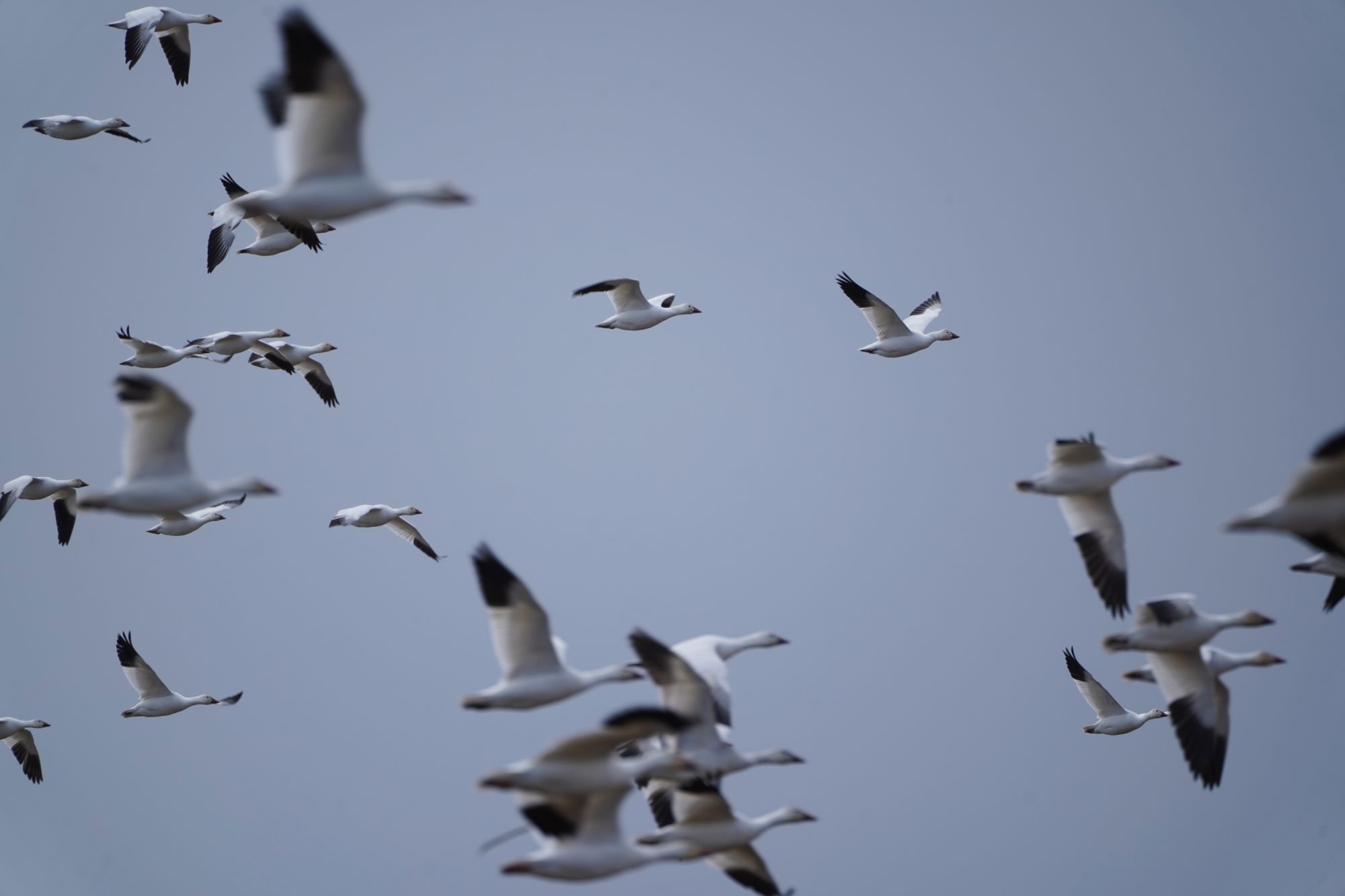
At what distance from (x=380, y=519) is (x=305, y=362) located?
2.75m

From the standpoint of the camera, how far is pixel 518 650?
33.3 feet

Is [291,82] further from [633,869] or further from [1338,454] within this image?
[1338,454]

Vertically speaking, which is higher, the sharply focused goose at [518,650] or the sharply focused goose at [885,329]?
the sharply focused goose at [885,329]

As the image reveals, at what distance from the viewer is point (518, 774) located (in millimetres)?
8852

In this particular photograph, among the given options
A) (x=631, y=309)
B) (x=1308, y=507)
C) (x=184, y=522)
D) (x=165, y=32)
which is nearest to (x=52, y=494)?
(x=184, y=522)

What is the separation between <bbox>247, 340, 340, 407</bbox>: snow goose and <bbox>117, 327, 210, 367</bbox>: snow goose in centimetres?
97

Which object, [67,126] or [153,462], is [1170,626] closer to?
[153,462]

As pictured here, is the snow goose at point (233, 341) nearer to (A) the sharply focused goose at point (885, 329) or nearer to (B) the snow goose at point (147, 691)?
(B) the snow goose at point (147, 691)

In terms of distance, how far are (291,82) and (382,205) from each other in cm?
99

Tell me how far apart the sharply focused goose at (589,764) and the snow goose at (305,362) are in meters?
8.40

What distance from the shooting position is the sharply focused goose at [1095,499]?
11852 millimetres

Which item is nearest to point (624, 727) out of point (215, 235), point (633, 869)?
point (633, 869)

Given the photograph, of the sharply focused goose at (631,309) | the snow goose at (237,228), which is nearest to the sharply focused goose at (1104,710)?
the sharply focused goose at (631,309)

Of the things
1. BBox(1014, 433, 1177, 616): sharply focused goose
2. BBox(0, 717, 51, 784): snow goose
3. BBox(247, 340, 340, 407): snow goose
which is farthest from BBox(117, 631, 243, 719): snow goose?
BBox(1014, 433, 1177, 616): sharply focused goose
